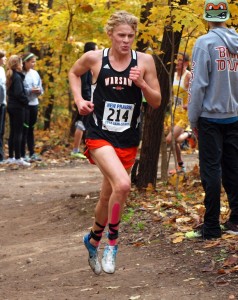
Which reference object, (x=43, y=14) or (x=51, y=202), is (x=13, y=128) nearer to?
(x=43, y=14)

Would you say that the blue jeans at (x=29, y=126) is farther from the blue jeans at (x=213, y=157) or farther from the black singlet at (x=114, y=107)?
the black singlet at (x=114, y=107)

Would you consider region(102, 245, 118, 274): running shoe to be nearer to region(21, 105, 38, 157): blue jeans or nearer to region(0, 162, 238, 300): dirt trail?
region(0, 162, 238, 300): dirt trail

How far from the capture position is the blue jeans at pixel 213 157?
23.4 feet

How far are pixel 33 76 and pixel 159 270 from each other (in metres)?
10.0

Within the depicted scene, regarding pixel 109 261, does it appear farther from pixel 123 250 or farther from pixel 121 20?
pixel 121 20

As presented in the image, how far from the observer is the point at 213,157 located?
7.13m

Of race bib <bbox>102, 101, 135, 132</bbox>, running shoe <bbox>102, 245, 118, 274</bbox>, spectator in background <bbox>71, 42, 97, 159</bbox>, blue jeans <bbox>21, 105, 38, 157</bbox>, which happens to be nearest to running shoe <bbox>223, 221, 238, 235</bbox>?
running shoe <bbox>102, 245, 118, 274</bbox>

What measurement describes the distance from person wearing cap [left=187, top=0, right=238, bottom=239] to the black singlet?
0.65m

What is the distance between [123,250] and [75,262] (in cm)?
53

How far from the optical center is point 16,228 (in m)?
9.63

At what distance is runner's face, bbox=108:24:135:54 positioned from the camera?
6648mm

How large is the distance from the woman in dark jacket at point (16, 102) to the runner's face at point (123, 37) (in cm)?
873

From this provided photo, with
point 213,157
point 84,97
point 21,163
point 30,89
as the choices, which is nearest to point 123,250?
point 213,157

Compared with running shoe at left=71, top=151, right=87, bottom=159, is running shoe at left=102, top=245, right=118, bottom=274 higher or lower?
higher
